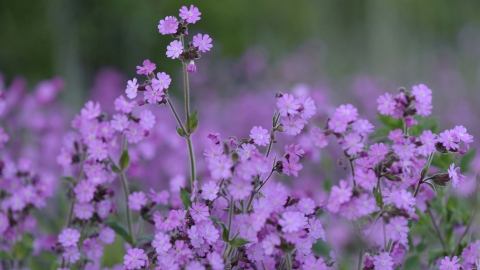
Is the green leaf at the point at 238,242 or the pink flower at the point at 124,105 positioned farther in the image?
the pink flower at the point at 124,105

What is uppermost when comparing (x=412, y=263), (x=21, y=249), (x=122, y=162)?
(x=122, y=162)

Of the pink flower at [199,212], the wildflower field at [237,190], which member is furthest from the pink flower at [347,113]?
the pink flower at [199,212]

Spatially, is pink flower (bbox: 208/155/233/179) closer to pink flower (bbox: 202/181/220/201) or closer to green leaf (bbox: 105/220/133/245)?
pink flower (bbox: 202/181/220/201)

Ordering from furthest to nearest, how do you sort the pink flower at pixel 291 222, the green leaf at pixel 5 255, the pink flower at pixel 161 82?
the green leaf at pixel 5 255
the pink flower at pixel 161 82
the pink flower at pixel 291 222

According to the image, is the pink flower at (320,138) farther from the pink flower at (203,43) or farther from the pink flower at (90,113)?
the pink flower at (90,113)

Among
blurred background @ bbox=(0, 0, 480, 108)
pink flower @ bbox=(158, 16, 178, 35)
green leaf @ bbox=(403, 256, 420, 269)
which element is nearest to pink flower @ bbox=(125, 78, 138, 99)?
pink flower @ bbox=(158, 16, 178, 35)

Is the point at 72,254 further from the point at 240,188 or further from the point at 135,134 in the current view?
the point at 240,188

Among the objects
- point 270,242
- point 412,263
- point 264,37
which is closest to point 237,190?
point 270,242
